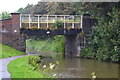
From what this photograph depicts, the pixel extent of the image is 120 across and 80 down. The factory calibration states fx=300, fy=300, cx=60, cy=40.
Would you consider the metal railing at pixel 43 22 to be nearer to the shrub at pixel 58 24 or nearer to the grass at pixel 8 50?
the shrub at pixel 58 24

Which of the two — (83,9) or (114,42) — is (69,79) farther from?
(83,9)

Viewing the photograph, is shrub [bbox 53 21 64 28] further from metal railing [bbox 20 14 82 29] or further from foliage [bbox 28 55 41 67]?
foliage [bbox 28 55 41 67]

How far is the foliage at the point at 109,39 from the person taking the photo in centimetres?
2770

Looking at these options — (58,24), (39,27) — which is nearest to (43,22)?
(39,27)

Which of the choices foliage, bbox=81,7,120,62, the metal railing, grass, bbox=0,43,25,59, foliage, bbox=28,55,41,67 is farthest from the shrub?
foliage, bbox=28,55,41,67

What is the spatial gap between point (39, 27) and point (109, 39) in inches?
328

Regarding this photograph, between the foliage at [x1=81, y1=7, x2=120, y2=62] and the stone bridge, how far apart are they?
3.12 m

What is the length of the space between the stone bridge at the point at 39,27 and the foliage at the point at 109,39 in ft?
10.2

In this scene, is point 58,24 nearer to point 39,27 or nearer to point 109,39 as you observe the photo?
point 39,27

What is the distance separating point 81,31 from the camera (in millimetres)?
34281

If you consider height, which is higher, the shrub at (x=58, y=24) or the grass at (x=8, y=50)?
the shrub at (x=58, y=24)

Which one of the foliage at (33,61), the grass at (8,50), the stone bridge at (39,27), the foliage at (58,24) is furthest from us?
the foliage at (58,24)

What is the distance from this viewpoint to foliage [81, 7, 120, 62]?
90.9 feet

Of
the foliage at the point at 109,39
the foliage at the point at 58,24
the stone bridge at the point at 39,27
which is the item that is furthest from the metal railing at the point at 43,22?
the foliage at the point at 109,39
